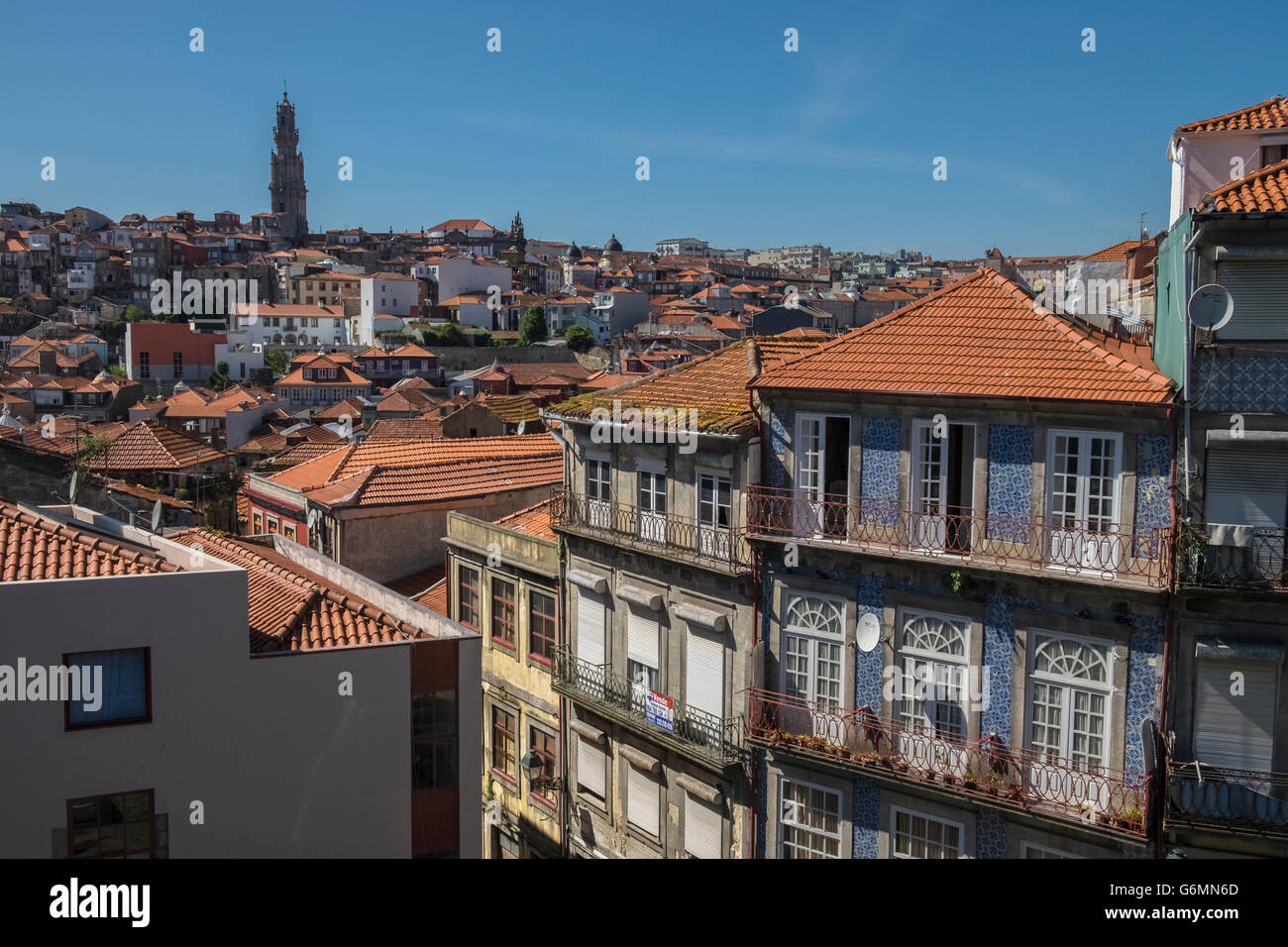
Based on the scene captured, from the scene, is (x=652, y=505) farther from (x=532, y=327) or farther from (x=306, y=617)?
(x=532, y=327)

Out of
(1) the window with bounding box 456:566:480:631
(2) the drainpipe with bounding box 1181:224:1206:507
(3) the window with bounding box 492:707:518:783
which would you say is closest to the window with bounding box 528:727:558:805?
(3) the window with bounding box 492:707:518:783

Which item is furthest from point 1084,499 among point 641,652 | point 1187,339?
A: point 641,652

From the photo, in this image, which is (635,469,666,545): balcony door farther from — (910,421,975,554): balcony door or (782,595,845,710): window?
(910,421,975,554): balcony door

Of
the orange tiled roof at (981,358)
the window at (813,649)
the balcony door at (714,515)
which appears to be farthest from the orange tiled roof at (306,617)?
the orange tiled roof at (981,358)

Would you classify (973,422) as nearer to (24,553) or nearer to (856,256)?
(24,553)
